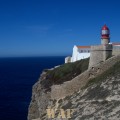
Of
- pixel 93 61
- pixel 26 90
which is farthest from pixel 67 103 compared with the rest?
pixel 26 90

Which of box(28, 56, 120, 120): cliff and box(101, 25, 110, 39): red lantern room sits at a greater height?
box(101, 25, 110, 39): red lantern room

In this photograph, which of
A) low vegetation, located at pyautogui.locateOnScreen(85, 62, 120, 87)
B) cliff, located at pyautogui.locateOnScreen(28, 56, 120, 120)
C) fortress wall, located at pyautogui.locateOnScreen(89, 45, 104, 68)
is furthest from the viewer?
fortress wall, located at pyautogui.locateOnScreen(89, 45, 104, 68)

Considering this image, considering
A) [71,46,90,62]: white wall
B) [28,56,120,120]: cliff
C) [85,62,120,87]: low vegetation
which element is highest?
[71,46,90,62]: white wall

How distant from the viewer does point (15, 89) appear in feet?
308

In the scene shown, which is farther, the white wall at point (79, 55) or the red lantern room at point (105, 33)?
the white wall at point (79, 55)

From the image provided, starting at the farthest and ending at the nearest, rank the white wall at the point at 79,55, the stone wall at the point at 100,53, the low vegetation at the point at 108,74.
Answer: the white wall at the point at 79,55, the stone wall at the point at 100,53, the low vegetation at the point at 108,74

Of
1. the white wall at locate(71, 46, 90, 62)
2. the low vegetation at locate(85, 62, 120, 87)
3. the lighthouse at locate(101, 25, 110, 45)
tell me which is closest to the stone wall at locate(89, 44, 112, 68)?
Result: the lighthouse at locate(101, 25, 110, 45)

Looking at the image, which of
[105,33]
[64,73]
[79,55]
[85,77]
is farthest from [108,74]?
[79,55]

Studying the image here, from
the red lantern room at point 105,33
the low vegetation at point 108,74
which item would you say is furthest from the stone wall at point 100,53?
the low vegetation at point 108,74

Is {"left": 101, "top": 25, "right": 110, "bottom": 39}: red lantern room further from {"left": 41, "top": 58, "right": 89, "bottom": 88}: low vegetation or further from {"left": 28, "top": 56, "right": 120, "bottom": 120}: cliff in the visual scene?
{"left": 28, "top": 56, "right": 120, "bottom": 120}: cliff

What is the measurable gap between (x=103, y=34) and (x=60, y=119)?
680 inches

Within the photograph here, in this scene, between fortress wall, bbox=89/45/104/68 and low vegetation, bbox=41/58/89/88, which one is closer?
fortress wall, bbox=89/45/104/68

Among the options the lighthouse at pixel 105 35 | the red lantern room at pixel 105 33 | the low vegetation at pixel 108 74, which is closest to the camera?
the low vegetation at pixel 108 74

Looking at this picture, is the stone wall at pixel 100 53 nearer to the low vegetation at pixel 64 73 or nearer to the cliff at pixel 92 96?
the cliff at pixel 92 96
